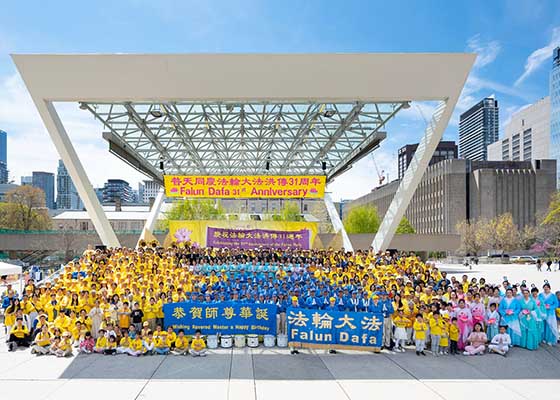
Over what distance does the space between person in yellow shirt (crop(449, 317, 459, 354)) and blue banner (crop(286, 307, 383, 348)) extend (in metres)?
1.58

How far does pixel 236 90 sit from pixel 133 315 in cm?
808

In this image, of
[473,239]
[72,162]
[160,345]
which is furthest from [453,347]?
[473,239]

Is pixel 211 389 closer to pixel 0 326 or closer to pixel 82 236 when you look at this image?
pixel 0 326

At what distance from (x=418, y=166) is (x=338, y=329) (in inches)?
413

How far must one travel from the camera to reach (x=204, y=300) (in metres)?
10.4

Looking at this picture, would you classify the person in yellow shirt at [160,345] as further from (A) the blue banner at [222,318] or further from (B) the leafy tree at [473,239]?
(B) the leafy tree at [473,239]

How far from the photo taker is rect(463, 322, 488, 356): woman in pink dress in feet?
30.3

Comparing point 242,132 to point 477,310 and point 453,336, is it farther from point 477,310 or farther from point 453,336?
point 453,336

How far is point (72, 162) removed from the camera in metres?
17.0

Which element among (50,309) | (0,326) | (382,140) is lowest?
(0,326)

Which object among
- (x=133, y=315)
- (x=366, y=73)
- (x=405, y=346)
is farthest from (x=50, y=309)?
(x=366, y=73)

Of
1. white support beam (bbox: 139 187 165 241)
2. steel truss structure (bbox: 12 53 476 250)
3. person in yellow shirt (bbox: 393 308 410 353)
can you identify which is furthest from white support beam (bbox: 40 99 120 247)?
person in yellow shirt (bbox: 393 308 410 353)

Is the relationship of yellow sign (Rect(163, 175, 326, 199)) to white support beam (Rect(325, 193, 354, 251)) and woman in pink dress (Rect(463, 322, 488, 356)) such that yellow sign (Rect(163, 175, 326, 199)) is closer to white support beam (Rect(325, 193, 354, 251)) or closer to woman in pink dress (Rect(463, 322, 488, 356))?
white support beam (Rect(325, 193, 354, 251))

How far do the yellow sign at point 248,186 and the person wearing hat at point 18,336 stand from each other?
15.0 m
